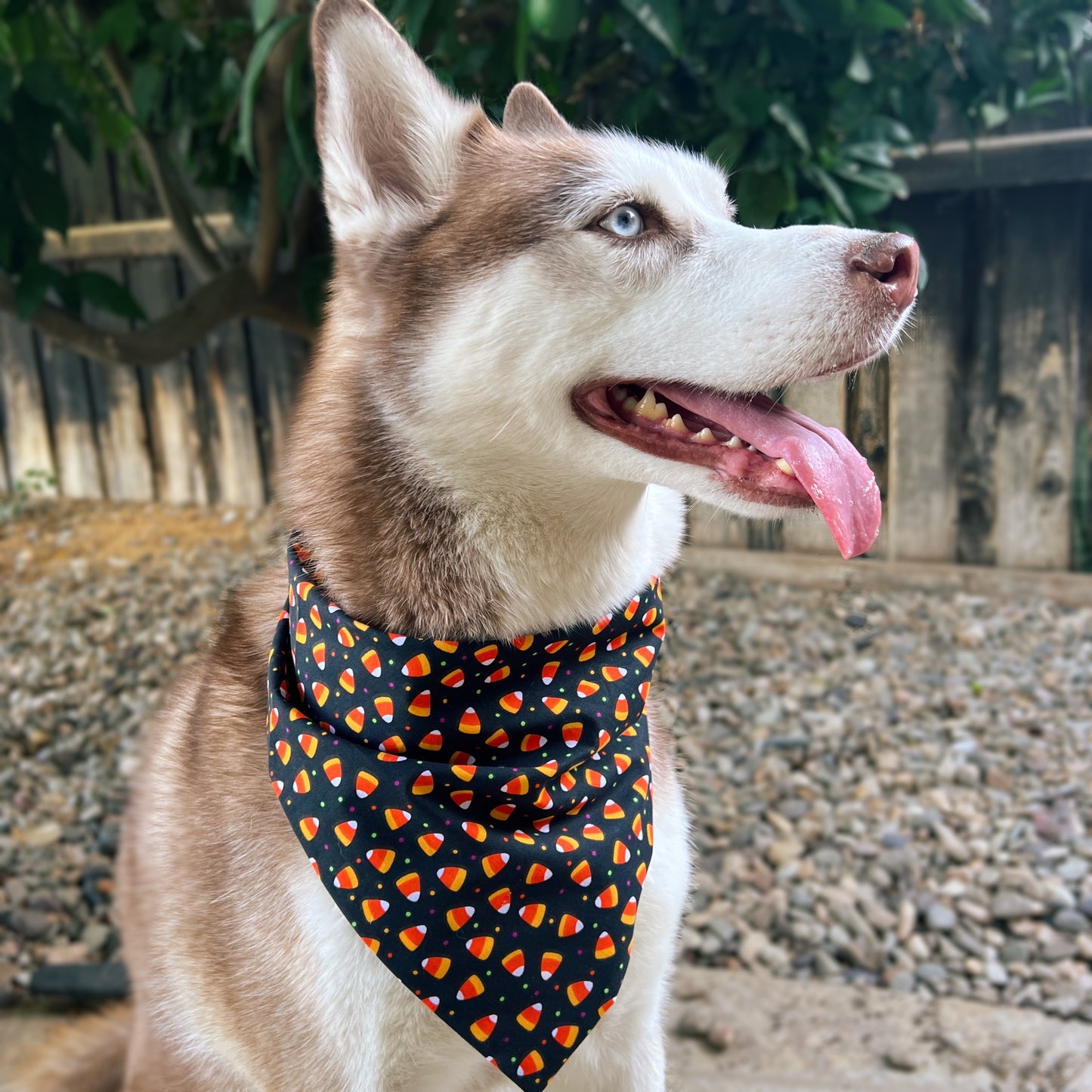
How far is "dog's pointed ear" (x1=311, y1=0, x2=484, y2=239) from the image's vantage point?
1.09 m

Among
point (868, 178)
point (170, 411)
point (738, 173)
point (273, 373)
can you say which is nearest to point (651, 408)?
point (738, 173)

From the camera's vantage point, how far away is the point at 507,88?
5.47 feet

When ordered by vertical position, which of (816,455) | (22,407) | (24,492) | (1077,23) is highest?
(1077,23)

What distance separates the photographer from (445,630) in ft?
3.92

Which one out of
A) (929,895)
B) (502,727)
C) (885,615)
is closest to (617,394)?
(502,727)

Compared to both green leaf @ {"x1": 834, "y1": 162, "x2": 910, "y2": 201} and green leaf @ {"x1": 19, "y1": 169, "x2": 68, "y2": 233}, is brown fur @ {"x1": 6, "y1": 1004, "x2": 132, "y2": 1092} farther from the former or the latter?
green leaf @ {"x1": 834, "y1": 162, "x2": 910, "y2": 201}

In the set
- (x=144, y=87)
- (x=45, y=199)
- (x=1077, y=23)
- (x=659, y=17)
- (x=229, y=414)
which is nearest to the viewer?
(x=659, y=17)

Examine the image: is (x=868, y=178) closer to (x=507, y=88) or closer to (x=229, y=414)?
(x=507, y=88)

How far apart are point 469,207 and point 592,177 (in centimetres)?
15

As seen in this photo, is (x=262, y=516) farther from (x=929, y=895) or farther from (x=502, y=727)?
(x=502, y=727)

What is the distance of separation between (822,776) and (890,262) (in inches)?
79.3

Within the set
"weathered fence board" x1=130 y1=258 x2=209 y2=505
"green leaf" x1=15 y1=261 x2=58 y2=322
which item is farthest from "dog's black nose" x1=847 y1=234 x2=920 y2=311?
"weathered fence board" x1=130 y1=258 x2=209 y2=505

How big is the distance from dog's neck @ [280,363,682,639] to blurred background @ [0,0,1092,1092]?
0.82ft

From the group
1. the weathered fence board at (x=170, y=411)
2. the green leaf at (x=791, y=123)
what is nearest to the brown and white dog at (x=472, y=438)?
the green leaf at (x=791, y=123)
